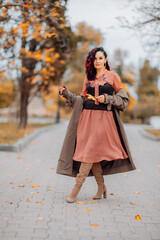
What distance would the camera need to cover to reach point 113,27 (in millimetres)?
11219

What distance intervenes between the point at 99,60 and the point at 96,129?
90 centimetres

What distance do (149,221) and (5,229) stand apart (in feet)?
5.00

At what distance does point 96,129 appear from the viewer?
4.14 m

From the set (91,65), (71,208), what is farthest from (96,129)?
(71,208)

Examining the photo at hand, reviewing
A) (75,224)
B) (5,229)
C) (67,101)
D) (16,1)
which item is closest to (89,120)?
(67,101)

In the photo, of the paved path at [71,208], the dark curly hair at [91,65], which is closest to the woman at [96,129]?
the dark curly hair at [91,65]

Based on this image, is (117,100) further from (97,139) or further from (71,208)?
(71,208)

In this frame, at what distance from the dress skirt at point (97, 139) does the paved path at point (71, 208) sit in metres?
0.63

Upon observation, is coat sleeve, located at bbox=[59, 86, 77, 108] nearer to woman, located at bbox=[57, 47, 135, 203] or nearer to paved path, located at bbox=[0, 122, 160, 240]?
woman, located at bbox=[57, 47, 135, 203]

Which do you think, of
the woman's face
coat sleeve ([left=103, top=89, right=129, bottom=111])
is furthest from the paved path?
the woman's face

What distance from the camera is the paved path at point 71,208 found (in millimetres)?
3258

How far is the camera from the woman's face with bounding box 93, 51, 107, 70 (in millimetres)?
4336

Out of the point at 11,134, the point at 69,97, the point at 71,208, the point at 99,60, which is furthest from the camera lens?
the point at 11,134

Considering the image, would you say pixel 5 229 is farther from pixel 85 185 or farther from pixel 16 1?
pixel 16 1
